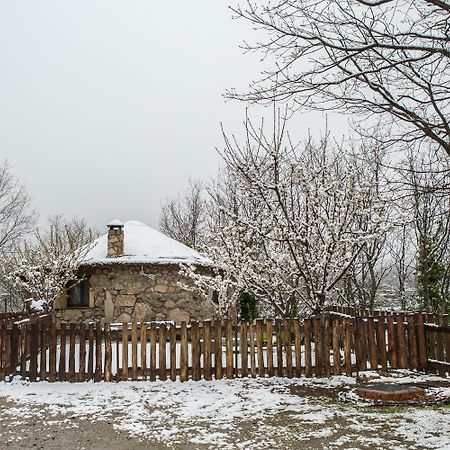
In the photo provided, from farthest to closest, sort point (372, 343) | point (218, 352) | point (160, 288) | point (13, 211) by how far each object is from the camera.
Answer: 1. point (13, 211)
2. point (160, 288)
3. point (372, 343)
4. point (218, 352)

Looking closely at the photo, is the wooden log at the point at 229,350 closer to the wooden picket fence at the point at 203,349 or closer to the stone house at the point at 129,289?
the wooden picket fence at the point at 203,349

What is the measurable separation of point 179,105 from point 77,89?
36.7 ft

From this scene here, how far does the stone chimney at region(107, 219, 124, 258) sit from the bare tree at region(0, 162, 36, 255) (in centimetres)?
2359

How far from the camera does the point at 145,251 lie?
15750 mm

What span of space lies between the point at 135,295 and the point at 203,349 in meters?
6.60

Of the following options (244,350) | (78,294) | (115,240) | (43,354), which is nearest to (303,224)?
(244,350)

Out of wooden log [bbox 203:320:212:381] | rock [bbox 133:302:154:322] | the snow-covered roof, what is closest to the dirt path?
wooden log [bbox 203:320:212:381]

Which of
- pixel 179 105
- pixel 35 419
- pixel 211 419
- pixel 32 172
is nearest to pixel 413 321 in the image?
pixel 211 419

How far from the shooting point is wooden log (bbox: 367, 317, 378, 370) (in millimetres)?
9078

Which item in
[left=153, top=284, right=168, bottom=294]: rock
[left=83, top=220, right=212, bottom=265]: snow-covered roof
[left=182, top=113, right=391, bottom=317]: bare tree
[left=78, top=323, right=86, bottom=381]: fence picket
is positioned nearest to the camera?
[left=78, top=323, right=86, bottom=381]: fence picket

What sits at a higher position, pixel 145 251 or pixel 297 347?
pixel 145 251

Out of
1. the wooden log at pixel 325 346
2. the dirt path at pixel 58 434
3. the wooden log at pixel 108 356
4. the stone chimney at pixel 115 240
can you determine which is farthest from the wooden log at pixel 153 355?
the stone chimney at pixel 115 240

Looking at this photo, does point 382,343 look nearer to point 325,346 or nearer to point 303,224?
point 325,346

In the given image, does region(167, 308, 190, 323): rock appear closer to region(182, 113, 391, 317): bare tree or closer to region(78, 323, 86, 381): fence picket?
region(182, 113, 391, 317): bare tree
